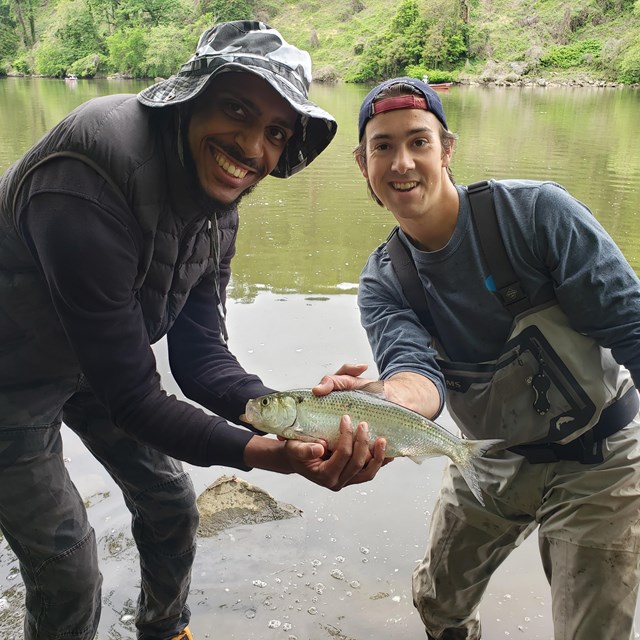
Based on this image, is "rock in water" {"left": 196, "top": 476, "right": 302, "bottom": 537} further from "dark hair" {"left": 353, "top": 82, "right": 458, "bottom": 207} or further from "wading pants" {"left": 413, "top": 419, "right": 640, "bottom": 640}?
"dark hair" {"left": 353, "top": 82, "right": 458, "bottom": 207}

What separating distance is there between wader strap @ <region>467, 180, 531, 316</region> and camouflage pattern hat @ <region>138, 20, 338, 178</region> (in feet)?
2.61

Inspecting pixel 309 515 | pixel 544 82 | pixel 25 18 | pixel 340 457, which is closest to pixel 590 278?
pixel 340 457

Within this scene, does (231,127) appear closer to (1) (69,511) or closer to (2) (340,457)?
(2) (340,457)

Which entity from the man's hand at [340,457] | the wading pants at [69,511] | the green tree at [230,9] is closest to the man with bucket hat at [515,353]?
the man's hand at [340,457]

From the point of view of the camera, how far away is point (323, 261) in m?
9.60

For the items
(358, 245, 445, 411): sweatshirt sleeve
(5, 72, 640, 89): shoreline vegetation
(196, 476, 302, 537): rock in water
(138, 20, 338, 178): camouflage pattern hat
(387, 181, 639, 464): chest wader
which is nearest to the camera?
(138, 20, 338, 178): camouflage pattern hat

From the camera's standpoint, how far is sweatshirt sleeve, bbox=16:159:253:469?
81.0 inches

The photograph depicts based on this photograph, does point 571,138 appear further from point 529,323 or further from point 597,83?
point 597,83

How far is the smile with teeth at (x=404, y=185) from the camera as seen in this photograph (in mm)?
2945

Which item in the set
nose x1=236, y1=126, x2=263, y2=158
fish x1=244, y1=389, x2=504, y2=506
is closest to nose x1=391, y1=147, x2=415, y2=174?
nose x1=236, y1=126, x2=263, y2=158

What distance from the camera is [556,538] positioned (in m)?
2.75

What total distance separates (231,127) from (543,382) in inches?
66.7

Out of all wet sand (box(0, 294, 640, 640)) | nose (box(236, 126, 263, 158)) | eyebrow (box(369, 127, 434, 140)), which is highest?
nose (box(236, 126, 263, 158))

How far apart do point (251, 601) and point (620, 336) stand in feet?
8.20
